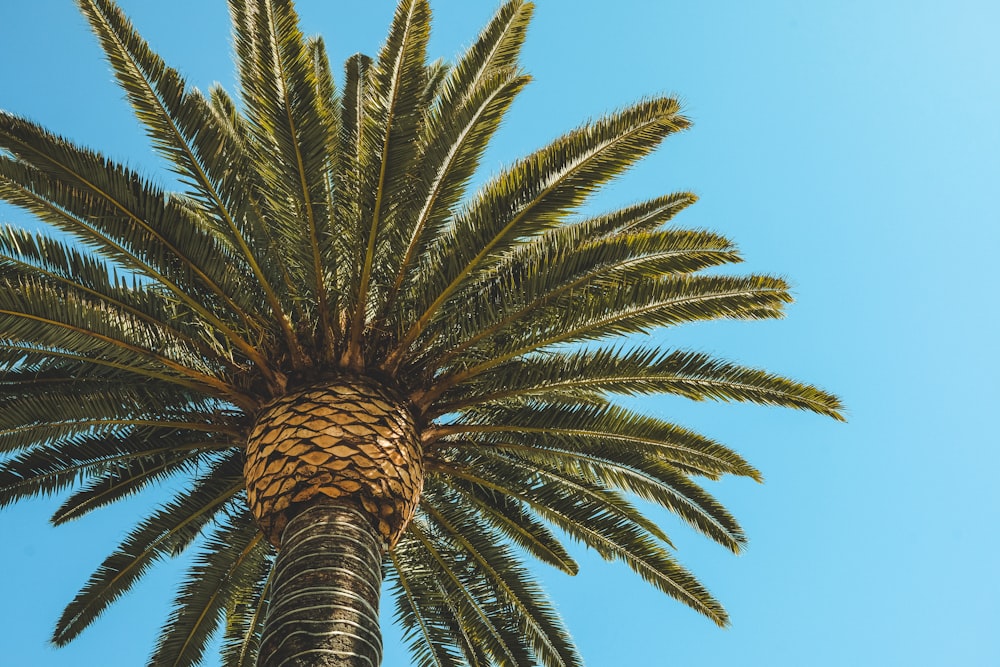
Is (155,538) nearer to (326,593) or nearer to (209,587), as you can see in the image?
(209,587)

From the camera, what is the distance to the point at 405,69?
8.16m

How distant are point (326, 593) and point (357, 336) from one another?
2459 millimetres

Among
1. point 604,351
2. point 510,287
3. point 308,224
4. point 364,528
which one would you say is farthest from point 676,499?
point 308,224

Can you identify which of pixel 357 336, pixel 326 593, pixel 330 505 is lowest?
pixel 326 593

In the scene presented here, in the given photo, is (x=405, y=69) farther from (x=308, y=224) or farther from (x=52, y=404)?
(x=52, y=404)

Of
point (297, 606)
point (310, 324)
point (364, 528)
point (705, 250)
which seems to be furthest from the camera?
point (705, 250)

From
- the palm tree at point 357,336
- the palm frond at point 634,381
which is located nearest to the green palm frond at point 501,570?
the palm tree at point 357,336

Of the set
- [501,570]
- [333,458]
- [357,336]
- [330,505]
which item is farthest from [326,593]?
[501,570]

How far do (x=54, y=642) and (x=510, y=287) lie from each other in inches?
228

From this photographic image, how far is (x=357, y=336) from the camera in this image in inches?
317

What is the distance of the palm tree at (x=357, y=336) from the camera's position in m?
7.45

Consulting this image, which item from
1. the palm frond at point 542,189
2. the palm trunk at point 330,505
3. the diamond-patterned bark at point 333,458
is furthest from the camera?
the palm frond at point 542,189

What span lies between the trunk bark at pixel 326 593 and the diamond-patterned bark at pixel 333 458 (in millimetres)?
147

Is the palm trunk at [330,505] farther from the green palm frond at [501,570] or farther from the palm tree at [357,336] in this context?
the green palm frond at [501,570]
